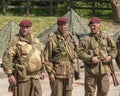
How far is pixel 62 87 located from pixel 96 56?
893 mm

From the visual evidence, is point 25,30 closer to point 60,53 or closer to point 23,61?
point 23,61

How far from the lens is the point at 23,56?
8242 millimetres

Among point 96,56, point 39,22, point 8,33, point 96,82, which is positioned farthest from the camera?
point 39,22

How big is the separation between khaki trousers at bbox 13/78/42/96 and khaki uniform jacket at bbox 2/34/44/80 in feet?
0.45

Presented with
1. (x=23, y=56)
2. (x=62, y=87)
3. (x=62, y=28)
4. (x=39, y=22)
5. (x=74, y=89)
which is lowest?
(x=74, y=89)

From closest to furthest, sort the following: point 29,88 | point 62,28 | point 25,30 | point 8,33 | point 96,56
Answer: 1. point 25,30
2. point 29,88
3. point 62,28
4. point 96,56
5. point 8,33

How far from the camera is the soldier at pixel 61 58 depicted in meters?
8.86

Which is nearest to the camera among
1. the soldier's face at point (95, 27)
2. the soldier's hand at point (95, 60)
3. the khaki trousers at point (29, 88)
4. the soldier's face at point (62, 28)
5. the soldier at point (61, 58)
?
the khaki trousers at point (29, 88)

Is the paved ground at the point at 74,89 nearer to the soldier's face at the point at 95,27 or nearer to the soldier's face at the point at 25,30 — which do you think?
the soldier's face at the point at 95,27

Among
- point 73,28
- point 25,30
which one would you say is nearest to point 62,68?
point 25,30

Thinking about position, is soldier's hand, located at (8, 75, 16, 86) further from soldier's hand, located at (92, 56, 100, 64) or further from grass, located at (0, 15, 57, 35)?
grass, located at (0, 15, 57, 35)

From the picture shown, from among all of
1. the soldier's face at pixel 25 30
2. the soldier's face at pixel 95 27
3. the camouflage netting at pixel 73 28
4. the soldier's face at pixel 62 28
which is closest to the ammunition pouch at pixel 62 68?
the soldier's face at pixel 62 28

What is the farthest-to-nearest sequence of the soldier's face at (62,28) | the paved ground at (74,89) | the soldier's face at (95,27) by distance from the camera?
the paved ground at (74,89)
the soldier's face at (95,27)
the soldier's face at (62,28)

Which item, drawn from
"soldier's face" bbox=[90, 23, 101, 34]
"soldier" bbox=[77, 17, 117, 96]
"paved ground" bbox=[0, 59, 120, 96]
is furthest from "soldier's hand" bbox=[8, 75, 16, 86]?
"paved ground" bbox=[0, 59, 120, 96]
